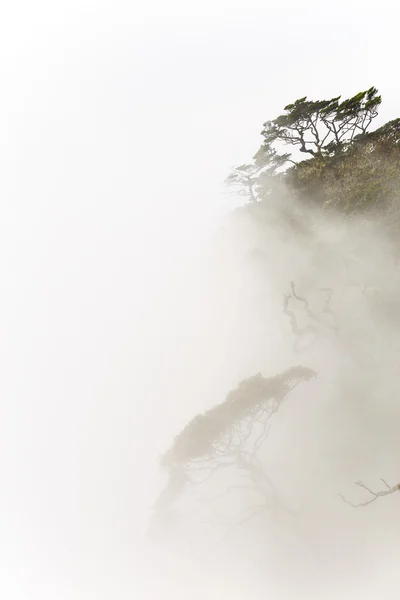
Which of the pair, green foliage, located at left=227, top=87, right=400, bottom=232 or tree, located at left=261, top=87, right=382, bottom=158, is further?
tree, located at left=261, top=87, right=382, bottom=158

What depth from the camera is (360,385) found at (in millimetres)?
19203

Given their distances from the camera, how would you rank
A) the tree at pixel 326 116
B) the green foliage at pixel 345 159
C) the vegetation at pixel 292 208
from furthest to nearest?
the tree at pixel 326 116
the green foliage at pixel 345 159
the vegetation at pixel 292 208

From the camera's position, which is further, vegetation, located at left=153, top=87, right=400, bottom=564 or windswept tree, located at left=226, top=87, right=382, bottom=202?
windswept tree, located at left=226, top=87, right=382, bottom=202

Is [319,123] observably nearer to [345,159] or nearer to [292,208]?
[345,159]

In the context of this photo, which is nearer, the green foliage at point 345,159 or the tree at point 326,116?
the green foliage at point 345,159

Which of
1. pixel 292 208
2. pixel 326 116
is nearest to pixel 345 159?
pixel 326 116

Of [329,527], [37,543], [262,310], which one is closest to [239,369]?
[262,310]

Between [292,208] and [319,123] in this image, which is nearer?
[319,123]

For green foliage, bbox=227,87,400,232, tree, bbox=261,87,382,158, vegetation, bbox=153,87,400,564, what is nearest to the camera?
vegetation, bbox=153,87,400,564

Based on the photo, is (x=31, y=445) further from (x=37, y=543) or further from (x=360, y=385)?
(x=360, y=385)

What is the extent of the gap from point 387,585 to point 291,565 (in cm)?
506

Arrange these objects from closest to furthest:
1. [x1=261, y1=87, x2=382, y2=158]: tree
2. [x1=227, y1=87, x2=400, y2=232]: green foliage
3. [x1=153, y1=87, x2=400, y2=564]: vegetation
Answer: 1. [x1=153, y1=87, x2=400, y2=564]: vegetation
2. [x1=227, y1=87, x2=400, y2=232]: green foliage
3. [x1=261, y1=87, x2=382, y2=158]: tree

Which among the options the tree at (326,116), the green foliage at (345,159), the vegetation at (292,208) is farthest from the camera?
the tree at (326,116)

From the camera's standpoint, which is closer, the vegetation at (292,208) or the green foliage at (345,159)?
the vegetation at (292,208)
